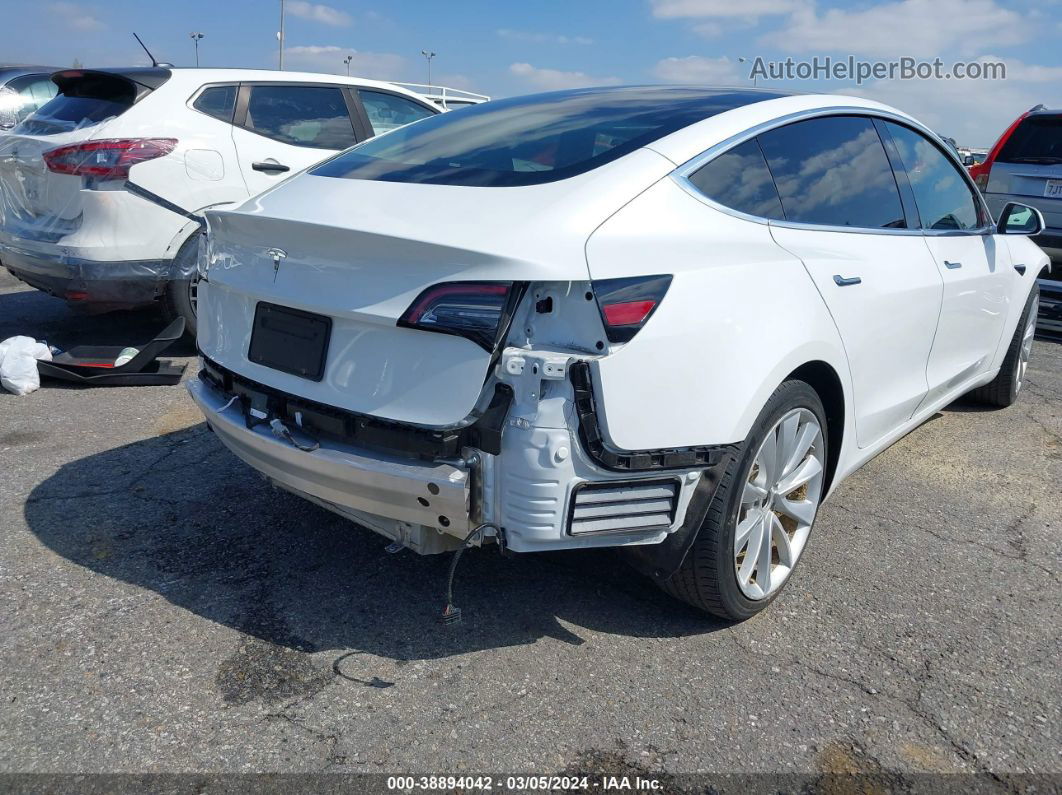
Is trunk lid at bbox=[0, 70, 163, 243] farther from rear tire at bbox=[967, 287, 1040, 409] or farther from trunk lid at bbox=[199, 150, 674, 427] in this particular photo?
rear tire at bbox=[967, 287, 1040, 409]

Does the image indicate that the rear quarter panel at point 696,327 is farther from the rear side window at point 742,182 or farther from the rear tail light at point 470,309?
the rear tail light at point 470,309

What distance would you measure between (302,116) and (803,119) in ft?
13.2

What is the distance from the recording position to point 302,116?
19.7 feet

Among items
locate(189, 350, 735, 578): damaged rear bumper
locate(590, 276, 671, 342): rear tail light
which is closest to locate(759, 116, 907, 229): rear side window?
locate(590, 276, 671, 342): rear tail light

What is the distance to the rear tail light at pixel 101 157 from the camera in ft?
16.5

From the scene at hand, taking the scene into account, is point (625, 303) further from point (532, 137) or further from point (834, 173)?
point (834, 173)

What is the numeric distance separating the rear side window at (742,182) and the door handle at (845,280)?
0.93 ft

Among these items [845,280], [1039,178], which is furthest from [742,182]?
[1039,178]

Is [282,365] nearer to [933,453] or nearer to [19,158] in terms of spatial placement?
[933,453]

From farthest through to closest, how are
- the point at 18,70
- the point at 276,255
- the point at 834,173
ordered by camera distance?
A: the point at 18,70
the point at 834,173
the point at 276,255

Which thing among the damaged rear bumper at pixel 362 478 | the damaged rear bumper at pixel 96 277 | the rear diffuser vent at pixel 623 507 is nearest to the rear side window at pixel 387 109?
the damaged rear bumper at pixel 96 277

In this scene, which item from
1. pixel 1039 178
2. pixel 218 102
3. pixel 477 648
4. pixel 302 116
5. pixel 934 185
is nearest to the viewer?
pixel 477 648

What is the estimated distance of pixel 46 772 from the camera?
205 centimetres

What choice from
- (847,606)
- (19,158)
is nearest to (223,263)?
(847,606)
